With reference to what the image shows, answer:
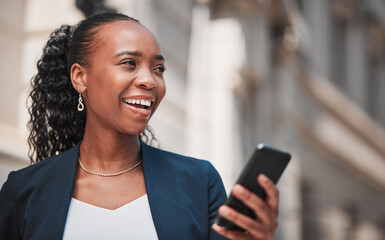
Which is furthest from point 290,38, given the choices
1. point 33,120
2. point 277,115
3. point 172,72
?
point 33,120

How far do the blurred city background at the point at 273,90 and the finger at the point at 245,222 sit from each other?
7.49 ft

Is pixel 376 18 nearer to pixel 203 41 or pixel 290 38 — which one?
pixel 290 38

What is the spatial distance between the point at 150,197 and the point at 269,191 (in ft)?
1.69

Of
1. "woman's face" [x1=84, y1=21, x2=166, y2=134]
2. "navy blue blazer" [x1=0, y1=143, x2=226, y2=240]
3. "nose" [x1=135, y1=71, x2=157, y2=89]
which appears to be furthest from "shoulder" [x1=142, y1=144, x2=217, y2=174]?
"nose" [x1=135, y1=71, x2=157, y2=89]

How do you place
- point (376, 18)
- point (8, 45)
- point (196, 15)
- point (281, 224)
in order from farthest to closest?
point (376, 18), point (281, 224), point (196, 15), point (8, 45)

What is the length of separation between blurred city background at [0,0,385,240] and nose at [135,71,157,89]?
1.71 metres

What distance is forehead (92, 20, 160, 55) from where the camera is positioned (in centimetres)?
198

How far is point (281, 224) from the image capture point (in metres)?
8.81

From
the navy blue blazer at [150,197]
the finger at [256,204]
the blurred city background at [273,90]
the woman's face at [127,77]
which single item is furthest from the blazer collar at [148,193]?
the blurred city background at [273,90]

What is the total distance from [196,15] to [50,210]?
4.79 meters

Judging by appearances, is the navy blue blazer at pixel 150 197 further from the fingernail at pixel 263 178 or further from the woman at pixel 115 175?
the fingernail at pixel 263 178

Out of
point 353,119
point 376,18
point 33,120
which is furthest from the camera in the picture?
point 376,18

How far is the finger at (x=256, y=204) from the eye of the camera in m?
1.57

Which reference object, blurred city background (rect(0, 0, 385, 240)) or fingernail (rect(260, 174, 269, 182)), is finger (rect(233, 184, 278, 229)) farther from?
blurred city background (rect(0, 0, 385, 240))
